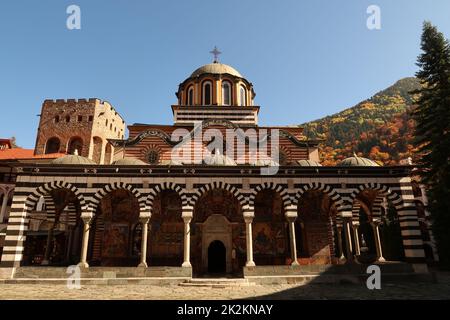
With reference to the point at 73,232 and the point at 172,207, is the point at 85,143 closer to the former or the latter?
the point at 73,232

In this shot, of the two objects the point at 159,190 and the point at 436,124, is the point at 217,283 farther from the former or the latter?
the point at 436,124

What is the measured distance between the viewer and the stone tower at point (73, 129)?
99.7 ft

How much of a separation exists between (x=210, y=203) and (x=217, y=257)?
2.93 meters

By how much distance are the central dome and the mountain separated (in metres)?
24.4

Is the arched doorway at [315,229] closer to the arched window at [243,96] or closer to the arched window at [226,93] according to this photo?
the arched window at [243,96]

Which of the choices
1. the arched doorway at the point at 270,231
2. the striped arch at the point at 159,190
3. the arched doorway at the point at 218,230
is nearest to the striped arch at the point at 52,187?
the striped arch at the point at 159,190

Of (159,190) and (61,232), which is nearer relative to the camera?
(159,190)

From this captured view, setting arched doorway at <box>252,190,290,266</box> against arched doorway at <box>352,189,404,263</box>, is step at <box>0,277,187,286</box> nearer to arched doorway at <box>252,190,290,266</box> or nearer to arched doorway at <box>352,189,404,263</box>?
arched doorway at <box>252,190,290,266</box>

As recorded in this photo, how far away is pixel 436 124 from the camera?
17422 millimetres

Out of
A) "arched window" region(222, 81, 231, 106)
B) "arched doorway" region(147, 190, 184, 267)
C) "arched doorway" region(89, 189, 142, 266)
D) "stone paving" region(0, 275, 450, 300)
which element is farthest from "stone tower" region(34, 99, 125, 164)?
"stone paving" region(0, 275, 450, 300)

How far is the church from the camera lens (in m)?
14.1

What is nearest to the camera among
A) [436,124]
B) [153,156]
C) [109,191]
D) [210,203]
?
[109,191]

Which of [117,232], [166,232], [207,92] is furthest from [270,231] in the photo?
[207,92]
